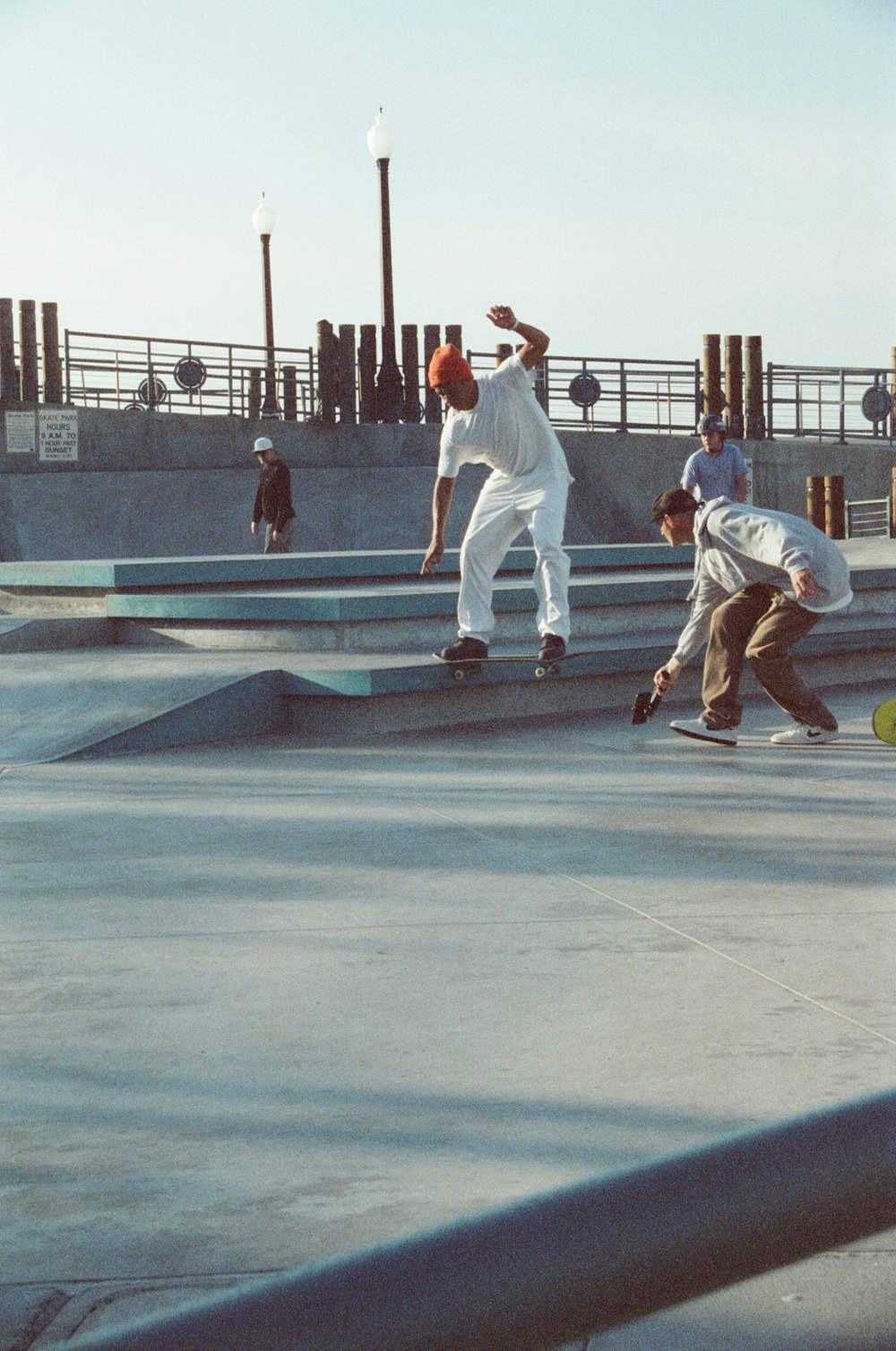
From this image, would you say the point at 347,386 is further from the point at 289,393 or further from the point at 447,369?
the point at 447,369

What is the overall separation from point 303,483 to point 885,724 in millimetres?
16476

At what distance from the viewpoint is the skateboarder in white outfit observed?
7836 mm

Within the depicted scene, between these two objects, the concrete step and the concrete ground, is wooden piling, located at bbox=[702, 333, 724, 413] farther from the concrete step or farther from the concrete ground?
the concrete ground

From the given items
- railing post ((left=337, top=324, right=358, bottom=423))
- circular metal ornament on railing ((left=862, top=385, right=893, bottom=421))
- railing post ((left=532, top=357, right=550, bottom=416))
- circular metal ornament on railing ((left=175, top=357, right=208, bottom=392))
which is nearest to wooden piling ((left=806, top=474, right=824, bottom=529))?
railing post ((left=532, top=357, right=550, bottom=416))

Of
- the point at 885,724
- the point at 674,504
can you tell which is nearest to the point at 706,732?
the point at 885,724

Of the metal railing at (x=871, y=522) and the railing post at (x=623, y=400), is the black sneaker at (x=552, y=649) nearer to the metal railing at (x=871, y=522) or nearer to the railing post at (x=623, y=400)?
the metal railing at (x=871, y=522)

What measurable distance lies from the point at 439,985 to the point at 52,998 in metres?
0.92

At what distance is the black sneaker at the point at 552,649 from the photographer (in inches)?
316

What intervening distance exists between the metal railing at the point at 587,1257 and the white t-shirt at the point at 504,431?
23.9ft

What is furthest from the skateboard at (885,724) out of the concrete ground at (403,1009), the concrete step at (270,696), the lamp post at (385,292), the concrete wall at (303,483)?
the lamp post at (385,292)

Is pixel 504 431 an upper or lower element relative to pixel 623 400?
lower

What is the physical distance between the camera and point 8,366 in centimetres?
2236

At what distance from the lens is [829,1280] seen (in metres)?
2.09

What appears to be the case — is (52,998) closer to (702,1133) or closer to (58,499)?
(702,1133)
